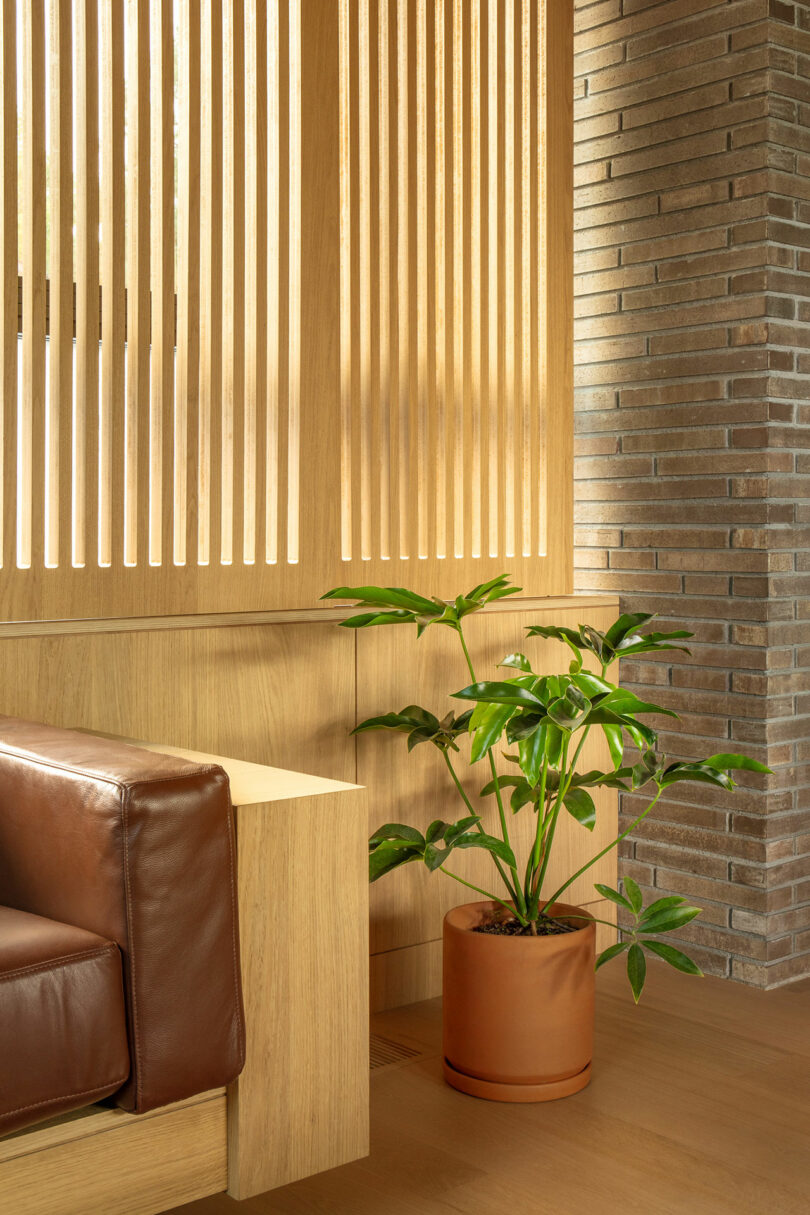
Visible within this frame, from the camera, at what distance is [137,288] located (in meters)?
2.48

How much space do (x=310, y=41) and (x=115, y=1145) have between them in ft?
7.15

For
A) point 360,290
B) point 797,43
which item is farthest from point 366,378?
point 797,43

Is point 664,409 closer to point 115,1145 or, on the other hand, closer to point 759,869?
point 759,869

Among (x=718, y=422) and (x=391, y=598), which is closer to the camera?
(x=391, y=598)

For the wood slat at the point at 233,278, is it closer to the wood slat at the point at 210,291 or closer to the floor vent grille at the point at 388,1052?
the wood slat at the point at 210,291

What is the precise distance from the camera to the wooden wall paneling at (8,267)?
229 centimetres

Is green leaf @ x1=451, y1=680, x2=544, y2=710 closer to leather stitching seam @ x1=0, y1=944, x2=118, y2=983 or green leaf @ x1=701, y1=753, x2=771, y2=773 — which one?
green leaf @ x1=701, y1=753, x2=771, y2=773

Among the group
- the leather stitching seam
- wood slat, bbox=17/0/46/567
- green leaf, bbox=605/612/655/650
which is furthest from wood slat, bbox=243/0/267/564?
the leather stitching seam

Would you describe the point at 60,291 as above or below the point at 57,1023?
above

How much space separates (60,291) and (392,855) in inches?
47.2

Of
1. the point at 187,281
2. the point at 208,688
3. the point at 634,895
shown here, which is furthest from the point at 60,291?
the point at 634,895

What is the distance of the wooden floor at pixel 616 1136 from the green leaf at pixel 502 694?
2.40 feet

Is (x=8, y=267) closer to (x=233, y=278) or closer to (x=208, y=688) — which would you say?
(x=233, y=278)

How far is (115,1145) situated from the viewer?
5.11ft
